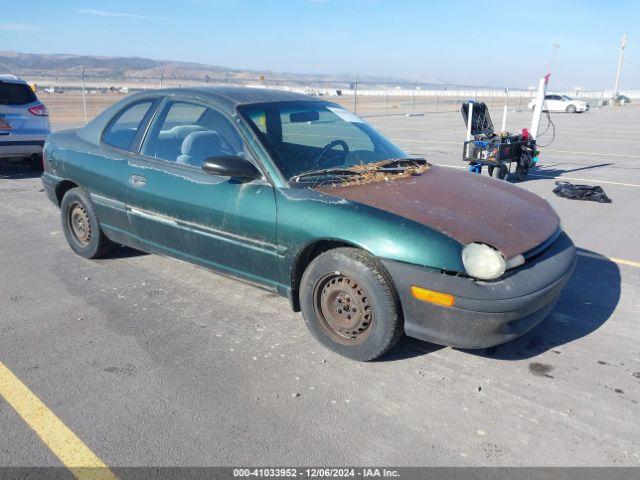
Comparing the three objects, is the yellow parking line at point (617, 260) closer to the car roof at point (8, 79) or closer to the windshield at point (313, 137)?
the windshield at point (313, 137)

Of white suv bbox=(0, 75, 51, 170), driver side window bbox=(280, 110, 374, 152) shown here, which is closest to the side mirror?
driver side window bbox=(280, 110, 374, 152)

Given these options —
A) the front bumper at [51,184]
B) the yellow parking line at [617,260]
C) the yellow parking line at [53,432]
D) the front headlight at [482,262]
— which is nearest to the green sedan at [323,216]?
the front headlight at [482,262]

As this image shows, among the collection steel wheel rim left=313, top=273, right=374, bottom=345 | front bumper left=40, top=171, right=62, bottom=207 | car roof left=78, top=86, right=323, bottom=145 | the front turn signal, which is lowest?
steel wheel rim left=313, top=273, right=374, bottom=345

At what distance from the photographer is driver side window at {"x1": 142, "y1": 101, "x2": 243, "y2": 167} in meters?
3.86

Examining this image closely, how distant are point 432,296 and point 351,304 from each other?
0.53 meters

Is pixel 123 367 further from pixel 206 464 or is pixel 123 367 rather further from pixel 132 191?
pixel 132 191

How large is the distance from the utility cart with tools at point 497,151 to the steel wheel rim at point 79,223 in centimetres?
620

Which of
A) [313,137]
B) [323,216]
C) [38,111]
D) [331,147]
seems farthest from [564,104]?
[323,216]

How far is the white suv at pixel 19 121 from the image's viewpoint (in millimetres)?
8570

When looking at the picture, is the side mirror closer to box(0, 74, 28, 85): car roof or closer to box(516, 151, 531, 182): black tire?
box(516, 151, 531, 182): black tire

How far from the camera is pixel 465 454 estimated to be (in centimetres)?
243

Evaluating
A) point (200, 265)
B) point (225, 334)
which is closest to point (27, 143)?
point (200, 265)

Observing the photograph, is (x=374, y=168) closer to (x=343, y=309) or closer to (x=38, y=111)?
(x=343, y=309)

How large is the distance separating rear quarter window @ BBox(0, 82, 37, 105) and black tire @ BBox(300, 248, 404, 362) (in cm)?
769
